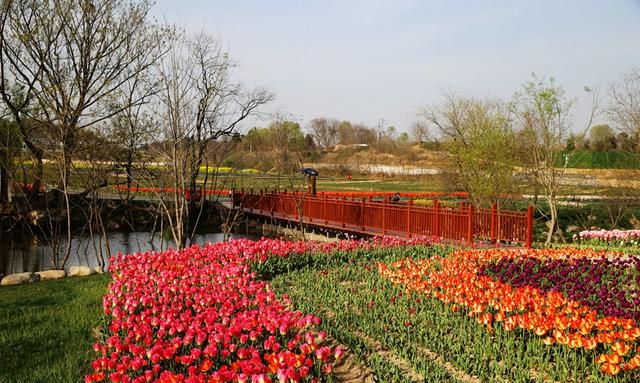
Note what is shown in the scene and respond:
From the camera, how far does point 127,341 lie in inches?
203

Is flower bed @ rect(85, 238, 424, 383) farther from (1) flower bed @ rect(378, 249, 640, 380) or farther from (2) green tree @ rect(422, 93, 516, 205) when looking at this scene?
(2) green tree @ rect(422, 93, 516, 205)

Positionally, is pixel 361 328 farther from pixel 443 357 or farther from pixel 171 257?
pixel 171 257

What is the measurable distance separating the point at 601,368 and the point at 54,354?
209 inches

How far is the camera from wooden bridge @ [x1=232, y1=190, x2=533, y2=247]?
46.0ft

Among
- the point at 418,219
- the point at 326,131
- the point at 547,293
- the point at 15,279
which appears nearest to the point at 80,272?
the point at 15,279

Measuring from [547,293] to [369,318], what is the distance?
2.25 m

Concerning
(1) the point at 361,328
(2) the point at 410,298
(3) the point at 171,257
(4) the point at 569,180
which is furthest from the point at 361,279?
(4) the point at 569,180

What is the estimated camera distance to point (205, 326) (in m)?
5.72

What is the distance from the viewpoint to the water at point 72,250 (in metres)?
→ 17.9

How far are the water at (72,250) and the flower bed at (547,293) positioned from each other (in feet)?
28.2

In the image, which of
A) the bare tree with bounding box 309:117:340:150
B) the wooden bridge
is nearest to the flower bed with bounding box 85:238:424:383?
the wooden bridge

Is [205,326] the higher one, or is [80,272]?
[205,326]

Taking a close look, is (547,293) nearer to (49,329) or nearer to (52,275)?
(49,329)

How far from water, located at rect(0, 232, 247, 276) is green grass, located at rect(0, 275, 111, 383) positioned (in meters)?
5.13
